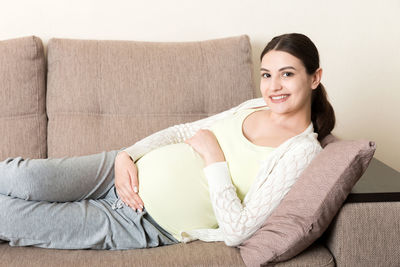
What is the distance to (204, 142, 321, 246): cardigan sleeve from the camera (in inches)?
55.3

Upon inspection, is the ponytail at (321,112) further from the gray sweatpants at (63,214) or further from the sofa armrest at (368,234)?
the gray sweatpants at (63,214)

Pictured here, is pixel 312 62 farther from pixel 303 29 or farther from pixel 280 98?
pixel 303 29

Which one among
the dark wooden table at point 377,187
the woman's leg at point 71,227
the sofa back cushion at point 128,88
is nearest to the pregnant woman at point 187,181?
the woman's leg at point 71,227

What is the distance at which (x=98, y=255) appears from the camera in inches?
55.8

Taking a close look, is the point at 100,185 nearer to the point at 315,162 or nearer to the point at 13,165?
the point at 13,165

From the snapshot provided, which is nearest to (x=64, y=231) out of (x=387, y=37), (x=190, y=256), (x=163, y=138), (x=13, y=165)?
(x=13, y=165)

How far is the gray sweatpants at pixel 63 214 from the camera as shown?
4.70 feet

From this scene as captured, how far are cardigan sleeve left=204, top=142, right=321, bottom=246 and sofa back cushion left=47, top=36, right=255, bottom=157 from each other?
54 cm

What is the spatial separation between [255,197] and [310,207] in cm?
17

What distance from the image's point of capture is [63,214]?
1459 mm

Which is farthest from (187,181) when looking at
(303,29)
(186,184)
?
(303,29)

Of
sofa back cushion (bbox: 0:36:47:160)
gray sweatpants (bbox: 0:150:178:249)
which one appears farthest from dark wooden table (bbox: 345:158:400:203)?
sofa back cushion (bbox: 0:36:47:160)

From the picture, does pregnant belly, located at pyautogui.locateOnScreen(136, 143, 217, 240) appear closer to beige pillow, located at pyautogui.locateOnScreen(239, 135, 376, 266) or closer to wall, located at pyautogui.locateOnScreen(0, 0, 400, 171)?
beige pillow, located at pyautogui.locateOnScreen(239, 135, 376, 266)

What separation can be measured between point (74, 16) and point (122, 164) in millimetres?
859
